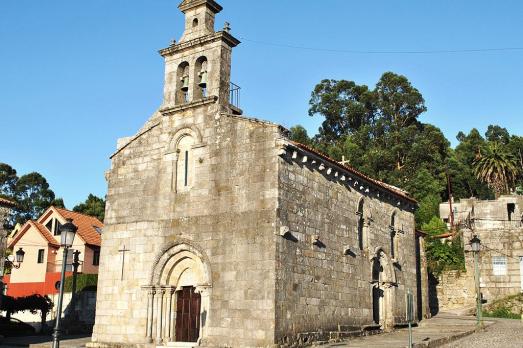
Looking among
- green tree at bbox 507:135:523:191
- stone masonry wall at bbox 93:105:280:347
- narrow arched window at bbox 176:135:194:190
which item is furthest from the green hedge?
green tree at bbox 507:135:523:191

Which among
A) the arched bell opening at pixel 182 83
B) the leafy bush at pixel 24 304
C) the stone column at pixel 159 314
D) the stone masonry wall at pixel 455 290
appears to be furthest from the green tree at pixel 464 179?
the stone column at pixel 159 314

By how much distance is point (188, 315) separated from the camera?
66.7 feet

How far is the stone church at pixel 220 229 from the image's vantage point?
1855 cm

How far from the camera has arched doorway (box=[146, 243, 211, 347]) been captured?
20.2 meters

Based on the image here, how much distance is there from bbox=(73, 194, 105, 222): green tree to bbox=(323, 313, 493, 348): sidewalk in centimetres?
4559

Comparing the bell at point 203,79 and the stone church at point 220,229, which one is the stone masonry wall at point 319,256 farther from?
the bell at point 203,79

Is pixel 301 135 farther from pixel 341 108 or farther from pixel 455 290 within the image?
pixel 455 290

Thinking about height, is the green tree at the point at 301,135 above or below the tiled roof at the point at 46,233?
above

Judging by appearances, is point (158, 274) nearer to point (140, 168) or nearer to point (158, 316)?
point (158, 316)

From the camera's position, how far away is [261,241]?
18484 mm

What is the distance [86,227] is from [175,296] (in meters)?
26.2

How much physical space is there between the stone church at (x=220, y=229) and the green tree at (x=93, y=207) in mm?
42971

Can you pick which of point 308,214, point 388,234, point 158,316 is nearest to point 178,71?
point 308,214

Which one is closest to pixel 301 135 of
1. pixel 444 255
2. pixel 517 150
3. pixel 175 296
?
pixel 517 150
